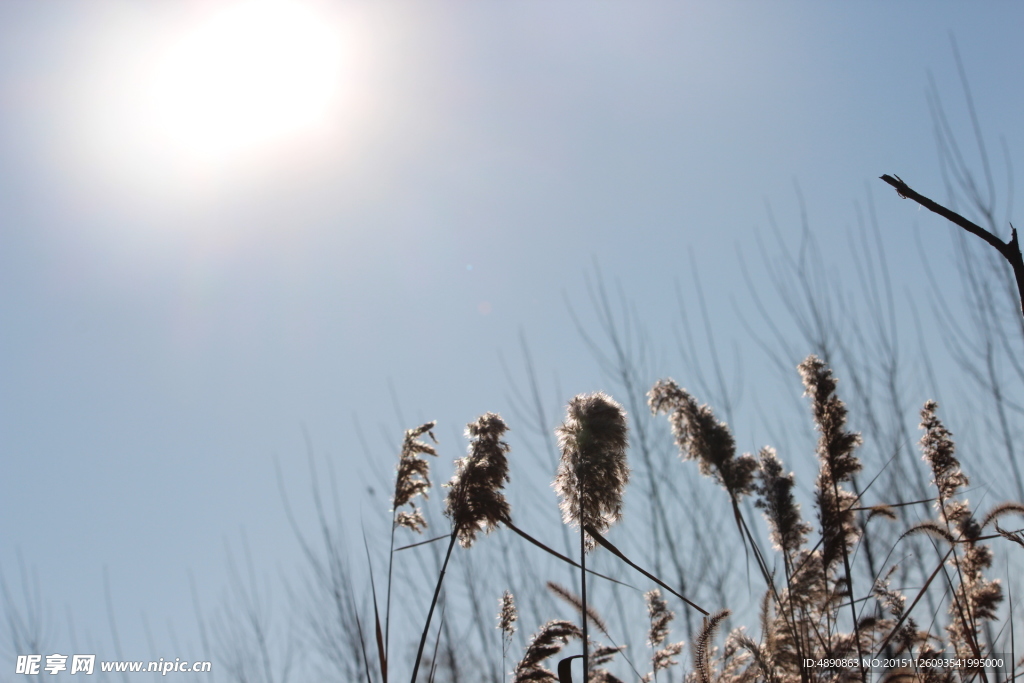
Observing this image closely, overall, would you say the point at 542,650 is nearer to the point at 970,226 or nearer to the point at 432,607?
the point at 432,607

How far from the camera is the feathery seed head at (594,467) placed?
2318 millimetres

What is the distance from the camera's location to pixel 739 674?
2.84 m

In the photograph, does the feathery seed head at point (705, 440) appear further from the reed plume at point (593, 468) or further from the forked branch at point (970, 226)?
the forked branch at point (970, 226)

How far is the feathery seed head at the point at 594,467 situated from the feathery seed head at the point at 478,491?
21cm

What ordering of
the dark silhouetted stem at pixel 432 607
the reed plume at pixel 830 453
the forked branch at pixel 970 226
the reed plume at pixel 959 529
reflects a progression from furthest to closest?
the reed plume at pixel 830 453
the reed plume at pixel 959 529
the dark silhouetted stem at pixel 432 607
the forked branch at pixel 970 226

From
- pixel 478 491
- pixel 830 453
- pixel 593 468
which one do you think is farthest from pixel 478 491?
pixel 830 453

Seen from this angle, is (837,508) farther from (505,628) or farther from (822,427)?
(505,628)

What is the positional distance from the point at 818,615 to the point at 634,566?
2002 millimetres

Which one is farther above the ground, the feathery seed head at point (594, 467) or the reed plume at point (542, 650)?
the feathery seed head at point (594, 467)

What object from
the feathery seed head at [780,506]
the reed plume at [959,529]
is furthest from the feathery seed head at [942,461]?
the feathery seed head at [780,506]

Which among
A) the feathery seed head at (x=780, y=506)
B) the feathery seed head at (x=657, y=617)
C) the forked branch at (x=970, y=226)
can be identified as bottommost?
the feathery seed head at (x=657, y=617)

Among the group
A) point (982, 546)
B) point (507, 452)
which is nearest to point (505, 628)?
point (507, 452)

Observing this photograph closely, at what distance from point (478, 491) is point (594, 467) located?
0.42 m

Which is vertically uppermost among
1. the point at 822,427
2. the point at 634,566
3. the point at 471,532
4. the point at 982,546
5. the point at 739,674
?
the point at 822,427
